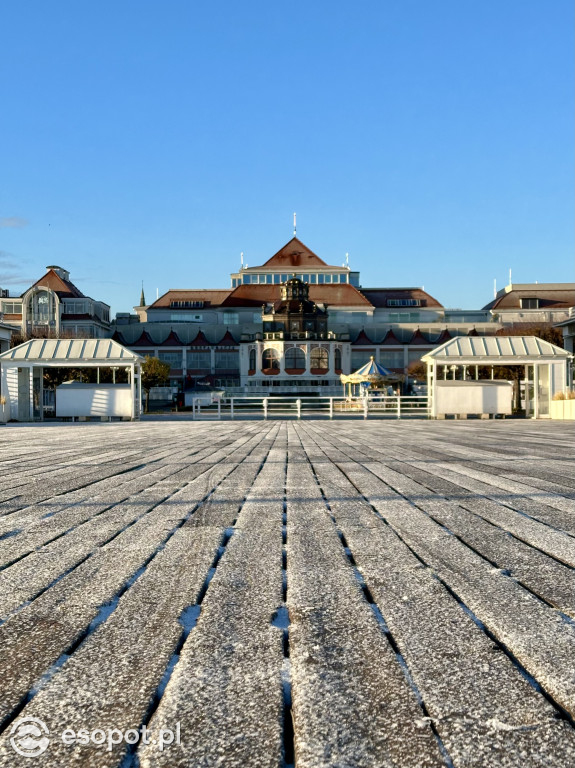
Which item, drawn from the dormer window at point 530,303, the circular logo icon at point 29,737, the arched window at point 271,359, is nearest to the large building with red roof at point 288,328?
the arched window at point 271,359

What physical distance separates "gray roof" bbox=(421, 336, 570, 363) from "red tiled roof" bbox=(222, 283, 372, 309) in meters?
58.2

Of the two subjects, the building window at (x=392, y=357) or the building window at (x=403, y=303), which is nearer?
the building window at (x=392, y=357)

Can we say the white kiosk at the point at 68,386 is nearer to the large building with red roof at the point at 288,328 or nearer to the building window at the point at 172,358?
the large building with red roof at the point at 288,328

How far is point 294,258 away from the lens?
9700 cm

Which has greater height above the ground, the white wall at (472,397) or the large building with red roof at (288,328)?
the large building with red roof at (288,328)

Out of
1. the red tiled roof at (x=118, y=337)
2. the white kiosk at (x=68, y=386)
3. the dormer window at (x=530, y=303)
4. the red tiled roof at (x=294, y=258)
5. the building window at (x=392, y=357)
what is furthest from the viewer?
the red tiled roof at (x=294, y=258)

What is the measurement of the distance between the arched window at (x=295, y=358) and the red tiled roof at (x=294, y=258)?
22.7 meters

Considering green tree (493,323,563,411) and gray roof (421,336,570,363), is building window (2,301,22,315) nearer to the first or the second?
green tree (493,323,563,411)

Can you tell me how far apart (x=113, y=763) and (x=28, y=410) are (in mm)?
33356

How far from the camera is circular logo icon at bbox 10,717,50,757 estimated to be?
1.85 metres

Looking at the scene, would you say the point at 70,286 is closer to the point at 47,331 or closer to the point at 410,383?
the point at 47,331

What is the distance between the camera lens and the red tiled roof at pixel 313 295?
91.9 m

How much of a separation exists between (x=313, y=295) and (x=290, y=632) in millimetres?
90823

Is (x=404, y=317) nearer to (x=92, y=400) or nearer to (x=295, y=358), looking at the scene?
(x=295, y=358)
